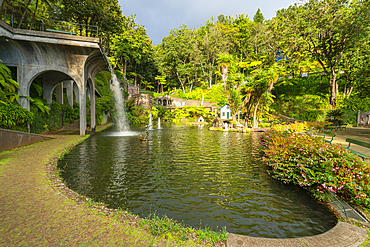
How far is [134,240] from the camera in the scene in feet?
11.5

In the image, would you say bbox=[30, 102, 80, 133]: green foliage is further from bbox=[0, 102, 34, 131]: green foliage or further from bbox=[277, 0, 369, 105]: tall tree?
bbox=[277, 0, 369, 105]: tall tree

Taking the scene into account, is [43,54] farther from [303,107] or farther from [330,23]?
[303,107]

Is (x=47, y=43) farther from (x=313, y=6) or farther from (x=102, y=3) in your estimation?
(x=313, y=6)

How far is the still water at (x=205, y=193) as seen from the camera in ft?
15.5

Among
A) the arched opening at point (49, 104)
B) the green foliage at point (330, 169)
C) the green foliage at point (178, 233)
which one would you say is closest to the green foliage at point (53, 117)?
the arched opening at point (49, 104)

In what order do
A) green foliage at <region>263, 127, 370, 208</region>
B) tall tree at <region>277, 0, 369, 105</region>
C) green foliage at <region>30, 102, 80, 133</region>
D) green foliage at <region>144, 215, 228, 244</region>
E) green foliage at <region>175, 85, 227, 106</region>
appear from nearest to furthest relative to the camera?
green foliage at <region>144, 215, 228, 244</region>, green foliage at <region>263, 127, 370, 208</region>, green foliage at <region>30, 102, 80, 133</region>, tall tree at <region>277, 0, 369, 105</region>, green foliage at <region>175, 85, 227, 106</region>

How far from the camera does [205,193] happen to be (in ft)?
21.0

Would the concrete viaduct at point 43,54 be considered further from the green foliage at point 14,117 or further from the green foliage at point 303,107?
the green foliage at point 303,107

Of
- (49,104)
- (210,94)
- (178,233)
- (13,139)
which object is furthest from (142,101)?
(178,233)

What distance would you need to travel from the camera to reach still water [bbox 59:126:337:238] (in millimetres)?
4719

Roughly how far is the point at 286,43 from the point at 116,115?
118 ft

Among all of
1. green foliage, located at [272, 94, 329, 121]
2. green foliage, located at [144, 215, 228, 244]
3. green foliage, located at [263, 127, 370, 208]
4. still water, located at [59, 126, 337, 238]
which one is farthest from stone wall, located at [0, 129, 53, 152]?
green foliage, located at [272, 94, 329, 121]

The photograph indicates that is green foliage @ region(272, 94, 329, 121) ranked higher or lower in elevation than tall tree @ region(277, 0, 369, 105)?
lower

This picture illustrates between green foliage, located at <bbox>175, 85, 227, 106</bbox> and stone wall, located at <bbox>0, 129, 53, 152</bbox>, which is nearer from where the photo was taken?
stone wall, located at <bbox>0, 129, 53, 152</bbox>
